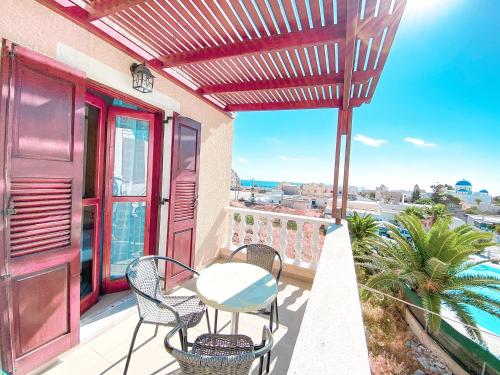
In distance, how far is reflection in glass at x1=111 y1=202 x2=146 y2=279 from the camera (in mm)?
2689

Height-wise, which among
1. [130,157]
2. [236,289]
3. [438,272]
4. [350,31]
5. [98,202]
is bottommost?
[438,272]

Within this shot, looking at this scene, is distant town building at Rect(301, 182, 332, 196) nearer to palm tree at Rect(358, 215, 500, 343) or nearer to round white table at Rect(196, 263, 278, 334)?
palm tree at Rect(358, 215, 500, 343)

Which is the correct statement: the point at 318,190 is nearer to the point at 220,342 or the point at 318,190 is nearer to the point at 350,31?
the point at 350,31

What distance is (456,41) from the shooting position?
8508 mm

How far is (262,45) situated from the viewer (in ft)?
6.48

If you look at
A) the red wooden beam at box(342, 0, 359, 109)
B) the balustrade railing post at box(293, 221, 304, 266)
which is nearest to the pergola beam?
the red wooden beam at box(342, 0, 359, 109)

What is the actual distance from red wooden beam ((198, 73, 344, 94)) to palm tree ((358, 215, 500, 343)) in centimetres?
314

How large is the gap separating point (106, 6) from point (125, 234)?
2.27 meters

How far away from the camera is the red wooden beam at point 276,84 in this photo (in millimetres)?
2540

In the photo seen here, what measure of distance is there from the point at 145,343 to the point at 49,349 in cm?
70

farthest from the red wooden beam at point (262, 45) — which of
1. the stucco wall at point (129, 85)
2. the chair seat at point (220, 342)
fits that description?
the chair seat at point (220, 342)

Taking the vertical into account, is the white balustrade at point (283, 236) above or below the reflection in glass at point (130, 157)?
below

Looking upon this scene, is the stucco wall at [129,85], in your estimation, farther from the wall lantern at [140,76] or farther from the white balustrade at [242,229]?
the white balustrade at [242,229]

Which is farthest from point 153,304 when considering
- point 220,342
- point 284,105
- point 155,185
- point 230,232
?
point 284,105
